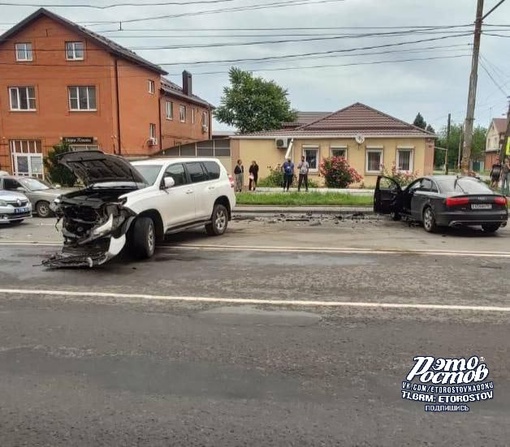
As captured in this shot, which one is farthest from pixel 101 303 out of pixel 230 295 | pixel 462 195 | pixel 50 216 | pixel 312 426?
pixel 50 216

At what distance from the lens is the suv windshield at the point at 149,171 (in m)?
9.67

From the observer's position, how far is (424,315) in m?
5.54

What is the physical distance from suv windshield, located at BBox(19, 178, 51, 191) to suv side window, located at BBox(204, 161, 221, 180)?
826cm

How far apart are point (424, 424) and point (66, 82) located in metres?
34.9

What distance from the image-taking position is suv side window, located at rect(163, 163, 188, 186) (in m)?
10.2

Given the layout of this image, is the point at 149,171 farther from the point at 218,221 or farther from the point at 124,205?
the point at 218,221

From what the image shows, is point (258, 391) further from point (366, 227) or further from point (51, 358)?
point (366, 227)

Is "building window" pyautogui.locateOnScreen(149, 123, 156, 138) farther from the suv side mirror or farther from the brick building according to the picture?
the suv side mirror

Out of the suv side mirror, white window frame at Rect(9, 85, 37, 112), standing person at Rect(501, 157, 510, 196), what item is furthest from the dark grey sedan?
white window frame at Rect(9, 85, 37, 112)

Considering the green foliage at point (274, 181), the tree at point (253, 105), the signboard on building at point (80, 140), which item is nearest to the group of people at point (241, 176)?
the green foliage at point (274, 181)

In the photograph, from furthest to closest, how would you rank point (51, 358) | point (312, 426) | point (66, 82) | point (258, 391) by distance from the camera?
point (66, 82) → point (51, 358) → point (258, 391) → point (312, 426)

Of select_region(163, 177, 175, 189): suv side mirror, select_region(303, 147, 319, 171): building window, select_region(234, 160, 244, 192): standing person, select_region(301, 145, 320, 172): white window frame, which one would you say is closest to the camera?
select_region(163, 177, 175, 189): suv side mirror

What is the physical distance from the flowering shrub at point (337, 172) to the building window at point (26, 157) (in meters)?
19.2

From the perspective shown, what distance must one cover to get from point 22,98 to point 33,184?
19855 mm
